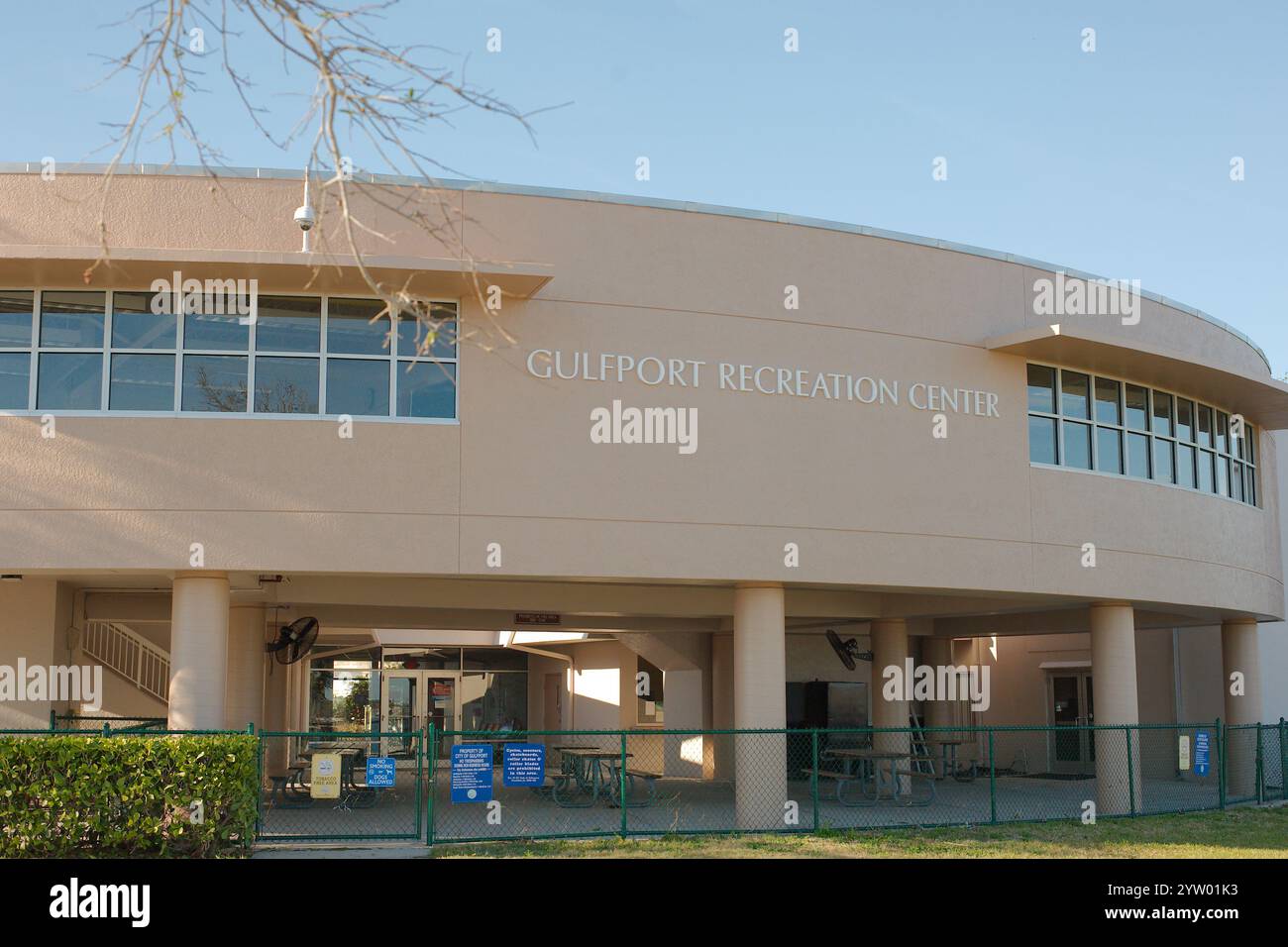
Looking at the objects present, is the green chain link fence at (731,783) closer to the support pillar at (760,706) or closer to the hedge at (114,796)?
the support pillar at (760,706)

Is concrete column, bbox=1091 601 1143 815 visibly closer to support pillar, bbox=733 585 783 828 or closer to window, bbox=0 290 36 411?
support pillar, bbox=733 585 783 828

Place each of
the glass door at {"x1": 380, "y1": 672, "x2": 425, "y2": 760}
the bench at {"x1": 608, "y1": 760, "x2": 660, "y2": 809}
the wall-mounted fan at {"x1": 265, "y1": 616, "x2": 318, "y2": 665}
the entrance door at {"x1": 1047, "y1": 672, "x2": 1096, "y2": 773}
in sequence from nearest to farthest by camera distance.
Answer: the bench at {"x1": 608, "y1": 760, "x2": 660, "y2": 809} < the wall-mounted fan at {"x1": 265, "y1": 616, "x2": 318, "y2": 665} < the entrance door at {"x1": 1047, "y1": 672, "x2": 1096, "y2": 773} < the glass door at {"x1": 380, "y1": 672, "x2": 425, "y2": 760}

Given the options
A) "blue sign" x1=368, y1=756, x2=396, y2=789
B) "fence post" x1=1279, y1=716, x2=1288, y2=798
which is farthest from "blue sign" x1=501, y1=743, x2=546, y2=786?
"fence post" x1=1279, y1=716, x2=1288, y2=798

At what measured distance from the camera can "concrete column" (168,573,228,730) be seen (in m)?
15.4

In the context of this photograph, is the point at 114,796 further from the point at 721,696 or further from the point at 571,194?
the point at 721,696

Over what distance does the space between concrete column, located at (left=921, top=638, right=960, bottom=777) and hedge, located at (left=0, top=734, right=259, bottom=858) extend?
18.5 m

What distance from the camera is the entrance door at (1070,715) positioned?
29.5m

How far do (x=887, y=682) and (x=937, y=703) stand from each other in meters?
7.00

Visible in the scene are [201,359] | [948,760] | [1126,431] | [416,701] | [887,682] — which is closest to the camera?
[201,359]

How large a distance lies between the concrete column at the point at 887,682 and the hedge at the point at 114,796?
12.8 m

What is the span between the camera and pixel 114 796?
13578mm

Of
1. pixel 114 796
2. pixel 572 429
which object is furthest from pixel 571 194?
pixel 114 796

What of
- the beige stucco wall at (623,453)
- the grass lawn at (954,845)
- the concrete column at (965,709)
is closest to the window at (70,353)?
the beige stucco wall at (623,453)
